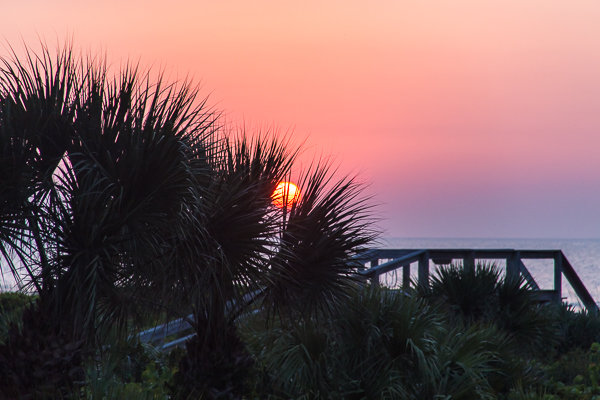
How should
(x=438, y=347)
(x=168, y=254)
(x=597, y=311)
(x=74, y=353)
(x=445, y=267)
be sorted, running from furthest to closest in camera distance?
(x=597, y=311) → (x=445, y=267) → (x=438, y=347) → (x=168, y=254) → (x=74, y=353)

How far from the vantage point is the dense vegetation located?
486 cm

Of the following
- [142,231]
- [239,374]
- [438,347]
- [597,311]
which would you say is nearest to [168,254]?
[142,231]

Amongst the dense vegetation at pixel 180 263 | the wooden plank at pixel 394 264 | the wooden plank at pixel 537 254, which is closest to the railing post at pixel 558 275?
the wooden plank at pixel 537 254

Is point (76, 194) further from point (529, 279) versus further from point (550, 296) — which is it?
point (550, 296)

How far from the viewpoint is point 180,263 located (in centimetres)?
541

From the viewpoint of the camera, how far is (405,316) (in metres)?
7.10

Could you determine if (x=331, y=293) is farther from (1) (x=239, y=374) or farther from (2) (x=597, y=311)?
(2) (x=597, y=311)

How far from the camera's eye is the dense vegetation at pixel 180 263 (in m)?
4.86

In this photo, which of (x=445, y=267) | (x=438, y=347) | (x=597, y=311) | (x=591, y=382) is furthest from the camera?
(x=597, y=311)

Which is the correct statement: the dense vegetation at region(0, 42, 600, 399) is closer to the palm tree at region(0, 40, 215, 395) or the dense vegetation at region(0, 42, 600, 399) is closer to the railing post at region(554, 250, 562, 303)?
the palm tree at region(0, 40, 215, 395)

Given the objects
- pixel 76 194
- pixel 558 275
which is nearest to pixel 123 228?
pixel 76 194

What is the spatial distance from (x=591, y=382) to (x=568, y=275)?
5.90m

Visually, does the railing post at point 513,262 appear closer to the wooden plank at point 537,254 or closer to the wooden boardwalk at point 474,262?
the wooden boardwalk at point 474,262

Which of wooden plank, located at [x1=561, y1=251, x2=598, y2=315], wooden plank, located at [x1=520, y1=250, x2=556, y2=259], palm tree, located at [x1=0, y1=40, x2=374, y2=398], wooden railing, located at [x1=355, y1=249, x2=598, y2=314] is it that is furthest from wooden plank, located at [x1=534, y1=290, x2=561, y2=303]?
palm tree, located at [x1=0, y1=40, x2=374, y2=398]
